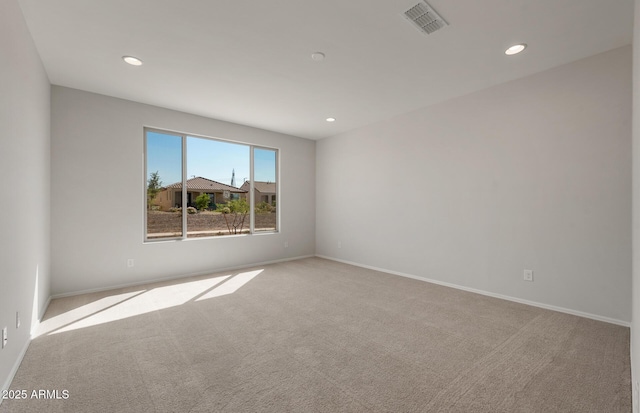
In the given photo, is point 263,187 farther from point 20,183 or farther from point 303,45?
point 20,183

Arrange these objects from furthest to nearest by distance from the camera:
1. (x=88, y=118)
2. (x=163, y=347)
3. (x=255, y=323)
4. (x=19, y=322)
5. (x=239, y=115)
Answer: (x=239, y=115) → (x=88, y=118) → (x=255, y=323) → (x=163, y=347) → (x=19, y=322)

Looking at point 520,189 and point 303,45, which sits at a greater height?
point 303,45

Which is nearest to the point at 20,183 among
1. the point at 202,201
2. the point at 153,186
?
the point at 153,186

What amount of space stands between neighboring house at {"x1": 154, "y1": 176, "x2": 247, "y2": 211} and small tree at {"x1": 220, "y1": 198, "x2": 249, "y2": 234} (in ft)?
0.38

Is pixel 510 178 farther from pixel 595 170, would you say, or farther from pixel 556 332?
pixel 556 332

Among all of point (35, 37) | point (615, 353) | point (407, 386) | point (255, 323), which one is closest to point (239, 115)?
point (35, 37)

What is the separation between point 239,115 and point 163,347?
3606 mm

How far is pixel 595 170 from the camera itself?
9.63 feet

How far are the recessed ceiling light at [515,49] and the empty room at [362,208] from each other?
0.03 meters

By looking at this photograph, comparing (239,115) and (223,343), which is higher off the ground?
(239,115)

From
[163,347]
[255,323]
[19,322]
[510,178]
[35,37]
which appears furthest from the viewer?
[510,178]

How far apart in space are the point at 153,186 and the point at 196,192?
2.16 ft

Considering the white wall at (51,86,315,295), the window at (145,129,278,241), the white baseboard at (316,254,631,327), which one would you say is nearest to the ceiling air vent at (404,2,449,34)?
the white baseboard at (316,254,631,327)

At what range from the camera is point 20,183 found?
7.26ft
